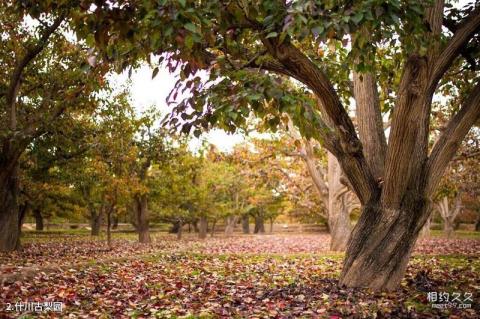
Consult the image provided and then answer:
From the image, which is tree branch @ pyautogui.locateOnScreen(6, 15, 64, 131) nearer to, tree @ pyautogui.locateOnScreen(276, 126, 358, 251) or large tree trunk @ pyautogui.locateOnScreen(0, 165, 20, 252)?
large tree trunk @ pyautogui.locateOnScreen(0, 165, 20, 252)

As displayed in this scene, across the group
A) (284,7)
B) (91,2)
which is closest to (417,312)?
(284,7)

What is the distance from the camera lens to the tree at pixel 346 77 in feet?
13.8

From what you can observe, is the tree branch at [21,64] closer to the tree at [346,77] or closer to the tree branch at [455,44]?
the tree at [346,77]

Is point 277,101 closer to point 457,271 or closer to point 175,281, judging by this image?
point 175,281

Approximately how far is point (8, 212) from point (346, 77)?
13284 millimetres

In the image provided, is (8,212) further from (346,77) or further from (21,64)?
(346,77)

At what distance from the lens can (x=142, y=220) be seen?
23.3 m

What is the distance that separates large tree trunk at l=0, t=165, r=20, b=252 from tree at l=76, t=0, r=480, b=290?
467 inches

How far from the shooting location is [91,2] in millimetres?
4266

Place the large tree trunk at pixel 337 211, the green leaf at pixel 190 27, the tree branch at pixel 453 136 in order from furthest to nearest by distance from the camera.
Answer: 1. the large tree trunk at pixel 337 211
2. the tree branch at pixel 453 136
3. the green leaf at pixel 190 27

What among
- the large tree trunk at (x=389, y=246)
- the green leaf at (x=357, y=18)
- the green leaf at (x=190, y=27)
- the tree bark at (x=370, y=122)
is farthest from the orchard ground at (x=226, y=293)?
the green leaf at (x=190, y=27)

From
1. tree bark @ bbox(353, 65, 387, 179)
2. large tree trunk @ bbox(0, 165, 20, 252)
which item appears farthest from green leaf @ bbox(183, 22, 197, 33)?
large tree trunk @ bbox(0, 165, 20, 252)

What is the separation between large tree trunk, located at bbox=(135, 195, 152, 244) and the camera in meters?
23.0

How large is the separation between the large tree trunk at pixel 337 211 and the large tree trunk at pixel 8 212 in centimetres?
1288
